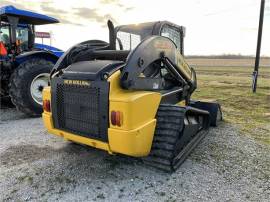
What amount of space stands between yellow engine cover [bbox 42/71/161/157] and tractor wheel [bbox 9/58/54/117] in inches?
127

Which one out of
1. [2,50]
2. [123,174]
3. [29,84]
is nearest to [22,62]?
[2,50]

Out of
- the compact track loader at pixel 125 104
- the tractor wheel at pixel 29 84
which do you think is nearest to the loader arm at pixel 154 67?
the compact track loader at pixel 125 104

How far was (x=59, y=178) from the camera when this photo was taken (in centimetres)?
350

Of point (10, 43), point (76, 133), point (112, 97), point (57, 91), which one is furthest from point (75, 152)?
point (10, 43)

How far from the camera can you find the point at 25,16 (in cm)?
663

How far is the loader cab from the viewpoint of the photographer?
15.3 ft

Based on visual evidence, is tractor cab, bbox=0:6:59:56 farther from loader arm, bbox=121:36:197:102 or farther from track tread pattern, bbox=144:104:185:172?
track tread pattern, bbox=144:104:185:172

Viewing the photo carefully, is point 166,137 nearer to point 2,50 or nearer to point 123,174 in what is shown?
point 123,174

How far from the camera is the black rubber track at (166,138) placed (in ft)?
11.6

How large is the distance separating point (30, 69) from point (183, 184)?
454cm

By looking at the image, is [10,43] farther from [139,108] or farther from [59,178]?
[139,108]

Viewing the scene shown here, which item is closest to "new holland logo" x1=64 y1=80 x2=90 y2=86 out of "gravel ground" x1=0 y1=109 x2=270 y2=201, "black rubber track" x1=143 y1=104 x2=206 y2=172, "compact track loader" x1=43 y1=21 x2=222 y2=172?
"compact track loader" x1=43 y1=21 x2=222 y2=172

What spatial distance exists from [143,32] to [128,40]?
13.9 inches

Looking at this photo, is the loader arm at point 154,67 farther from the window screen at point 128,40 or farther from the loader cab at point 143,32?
the window screen at point 128,40
